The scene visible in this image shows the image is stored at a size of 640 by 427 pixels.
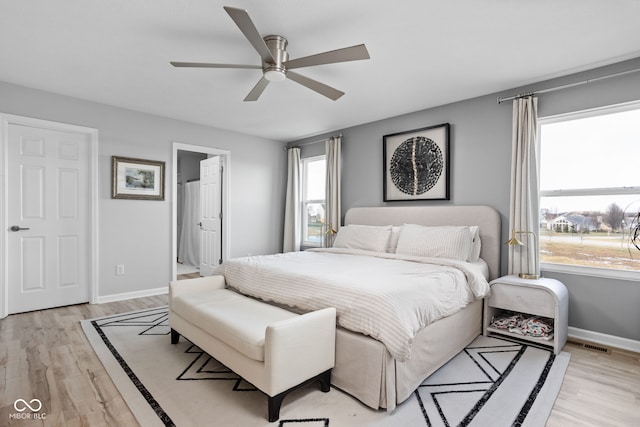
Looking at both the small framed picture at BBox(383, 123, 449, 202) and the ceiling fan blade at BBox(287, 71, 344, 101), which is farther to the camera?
the small framed picture at BBox(383, 123, 449, 202)

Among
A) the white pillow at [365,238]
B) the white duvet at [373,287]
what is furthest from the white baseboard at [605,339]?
the white pillow at [365,238]

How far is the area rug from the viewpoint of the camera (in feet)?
5.94

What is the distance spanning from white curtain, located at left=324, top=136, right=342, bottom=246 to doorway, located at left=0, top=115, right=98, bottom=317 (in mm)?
3077

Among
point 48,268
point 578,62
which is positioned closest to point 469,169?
point 578,62

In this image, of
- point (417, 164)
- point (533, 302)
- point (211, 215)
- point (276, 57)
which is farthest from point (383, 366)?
point (211, 215)

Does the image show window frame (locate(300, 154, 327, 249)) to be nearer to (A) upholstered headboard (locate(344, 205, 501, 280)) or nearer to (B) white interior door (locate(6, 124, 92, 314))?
(A) upholstered headboard (locate(344, 205, 501, 280))

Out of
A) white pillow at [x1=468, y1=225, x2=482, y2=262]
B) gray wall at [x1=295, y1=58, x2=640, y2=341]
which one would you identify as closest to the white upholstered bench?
white pillow at [x1=468, y1=225, x2=482, y2=262]

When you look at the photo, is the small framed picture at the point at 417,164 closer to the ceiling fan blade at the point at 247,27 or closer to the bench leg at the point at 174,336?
the ceiling fan blade at the point at 247,27

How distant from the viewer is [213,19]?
223cm

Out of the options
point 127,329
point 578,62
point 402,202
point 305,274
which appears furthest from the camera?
point 402,202

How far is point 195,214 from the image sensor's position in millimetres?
6758

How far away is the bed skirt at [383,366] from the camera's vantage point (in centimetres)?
187

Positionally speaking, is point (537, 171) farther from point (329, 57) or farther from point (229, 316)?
point (229, 316)

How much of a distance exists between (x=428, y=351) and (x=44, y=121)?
4.48 meters
